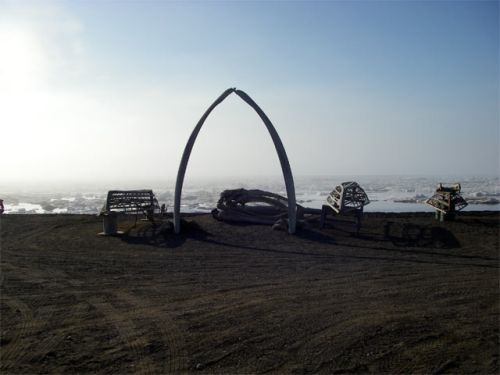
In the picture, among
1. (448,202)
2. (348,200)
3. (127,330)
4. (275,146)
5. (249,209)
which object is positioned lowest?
(127,330)

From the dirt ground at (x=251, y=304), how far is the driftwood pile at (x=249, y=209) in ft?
8.46

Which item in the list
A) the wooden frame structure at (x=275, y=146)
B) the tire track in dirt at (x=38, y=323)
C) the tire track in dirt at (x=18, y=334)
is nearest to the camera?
the tire track in dirt at (x=18, y=334)

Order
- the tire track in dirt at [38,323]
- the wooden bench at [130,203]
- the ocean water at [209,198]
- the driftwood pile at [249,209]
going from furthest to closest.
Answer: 1. the ocean water at [209,198]
2. the wooden bench at [130,203]
3. the driftwood pile at [249,209]
4. the tire track in dirt at [38,323]

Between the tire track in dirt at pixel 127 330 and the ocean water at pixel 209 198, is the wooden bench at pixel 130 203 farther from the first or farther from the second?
the tire track in dirt at pixel 127 330

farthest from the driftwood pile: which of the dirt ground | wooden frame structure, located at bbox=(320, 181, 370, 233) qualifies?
the dirt ground

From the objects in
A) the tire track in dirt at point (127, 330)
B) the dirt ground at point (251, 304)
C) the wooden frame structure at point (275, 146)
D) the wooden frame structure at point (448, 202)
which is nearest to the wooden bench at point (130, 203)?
the wooden frame structure at point (275, 146)

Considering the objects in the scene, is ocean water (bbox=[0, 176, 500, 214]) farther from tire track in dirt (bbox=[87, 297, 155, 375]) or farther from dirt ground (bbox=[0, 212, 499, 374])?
tire track in dirt (bbox=[87, 297, 155, 375])

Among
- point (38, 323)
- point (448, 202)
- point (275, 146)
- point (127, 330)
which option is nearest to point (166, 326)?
point (127, 330)

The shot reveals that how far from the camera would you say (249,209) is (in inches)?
742

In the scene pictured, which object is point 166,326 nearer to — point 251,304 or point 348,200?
point 251,304

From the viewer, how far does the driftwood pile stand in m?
18.1

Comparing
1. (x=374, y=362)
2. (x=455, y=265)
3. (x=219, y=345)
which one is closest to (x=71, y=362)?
(x=219, y=345)

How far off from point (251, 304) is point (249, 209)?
10891 mm

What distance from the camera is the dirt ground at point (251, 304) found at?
225 inches
